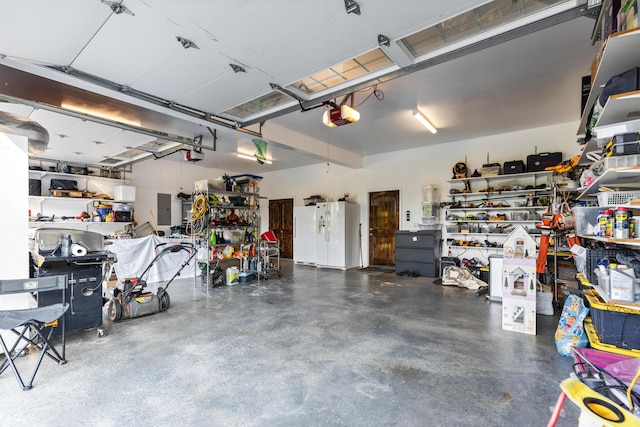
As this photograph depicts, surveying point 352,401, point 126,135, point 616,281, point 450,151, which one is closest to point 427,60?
point 616,281

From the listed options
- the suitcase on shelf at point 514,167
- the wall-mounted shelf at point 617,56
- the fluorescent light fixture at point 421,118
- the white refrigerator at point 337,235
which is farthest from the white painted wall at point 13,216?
the suitcase on shelf at point 514,167

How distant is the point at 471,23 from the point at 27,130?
5034 mm

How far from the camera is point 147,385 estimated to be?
2.43 meters

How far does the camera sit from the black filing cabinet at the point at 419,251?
6992 mm

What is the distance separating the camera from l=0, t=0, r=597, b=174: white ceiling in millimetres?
2350

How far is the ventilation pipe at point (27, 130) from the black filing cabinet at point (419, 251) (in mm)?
6716

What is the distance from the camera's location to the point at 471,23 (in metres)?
2.72

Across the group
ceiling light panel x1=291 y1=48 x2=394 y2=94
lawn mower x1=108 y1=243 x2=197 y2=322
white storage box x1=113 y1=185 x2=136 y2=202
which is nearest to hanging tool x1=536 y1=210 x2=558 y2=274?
ceiling light panel x1=291 y1=48 x2=394 y2=94

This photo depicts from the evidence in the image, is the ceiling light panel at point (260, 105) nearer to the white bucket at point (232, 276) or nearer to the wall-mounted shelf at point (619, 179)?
the white bucket at point (232, 276)

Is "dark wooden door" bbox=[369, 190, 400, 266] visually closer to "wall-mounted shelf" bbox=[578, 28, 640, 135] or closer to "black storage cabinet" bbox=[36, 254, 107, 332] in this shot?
"wall-mounted shelf" bbox=[578, 28, 640, 135]

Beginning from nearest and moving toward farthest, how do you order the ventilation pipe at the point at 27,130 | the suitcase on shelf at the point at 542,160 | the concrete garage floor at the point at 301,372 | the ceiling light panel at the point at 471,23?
1. the concrete garage floor at the point at 301,372
2. the ceiling light panel at the point at 471,23
3. the ventilation pipe at the point at 27,130
4. the suitcase on shelf at the point at 542,160

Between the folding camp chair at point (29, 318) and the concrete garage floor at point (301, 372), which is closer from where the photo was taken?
the concrete garage floor at point (301, 372)

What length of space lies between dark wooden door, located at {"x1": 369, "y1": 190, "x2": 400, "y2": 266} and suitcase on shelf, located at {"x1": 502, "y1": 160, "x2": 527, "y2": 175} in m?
2.66

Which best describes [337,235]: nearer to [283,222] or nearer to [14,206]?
[283,222]
